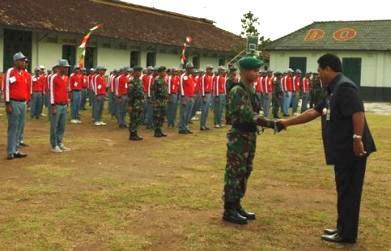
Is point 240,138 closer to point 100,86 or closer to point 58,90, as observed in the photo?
point 58,90

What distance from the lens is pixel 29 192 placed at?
8.09 metres

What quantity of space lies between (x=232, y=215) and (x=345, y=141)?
1.62 metres

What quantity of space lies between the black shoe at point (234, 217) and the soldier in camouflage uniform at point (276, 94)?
1665cm

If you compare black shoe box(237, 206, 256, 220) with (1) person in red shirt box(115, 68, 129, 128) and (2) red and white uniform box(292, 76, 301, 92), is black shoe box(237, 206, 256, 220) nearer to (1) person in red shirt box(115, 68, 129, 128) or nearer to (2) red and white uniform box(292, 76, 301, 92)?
(1) person in red shirt box(115, 68, 129, 128)

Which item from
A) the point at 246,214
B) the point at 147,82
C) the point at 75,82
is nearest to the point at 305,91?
the point at 147,82

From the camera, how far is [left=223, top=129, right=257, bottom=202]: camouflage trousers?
21.5 ft

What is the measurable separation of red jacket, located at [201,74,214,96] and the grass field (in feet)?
18.2

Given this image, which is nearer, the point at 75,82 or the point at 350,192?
the point at 350,192

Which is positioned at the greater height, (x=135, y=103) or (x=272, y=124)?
(x=272, y=124)

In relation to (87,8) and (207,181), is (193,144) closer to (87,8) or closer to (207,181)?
(207,181)

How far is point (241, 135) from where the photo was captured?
258 inches

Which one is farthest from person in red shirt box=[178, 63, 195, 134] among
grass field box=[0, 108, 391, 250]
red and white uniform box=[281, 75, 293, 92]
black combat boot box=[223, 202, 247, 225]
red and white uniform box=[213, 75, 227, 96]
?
black combat boot box=[223, 202, 247, 225]

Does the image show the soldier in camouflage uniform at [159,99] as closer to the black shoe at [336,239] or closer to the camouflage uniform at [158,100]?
the camouflage uniform at [158,100]

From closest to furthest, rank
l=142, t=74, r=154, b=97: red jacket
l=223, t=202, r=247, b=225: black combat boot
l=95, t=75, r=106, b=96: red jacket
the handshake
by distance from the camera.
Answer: the handshake < l=223, t=202, r=247, b=225: black combat boot < l=142, t=74, r=154, b=97: red jacket < l=95, t=75, r=106, b=96: red jacket
